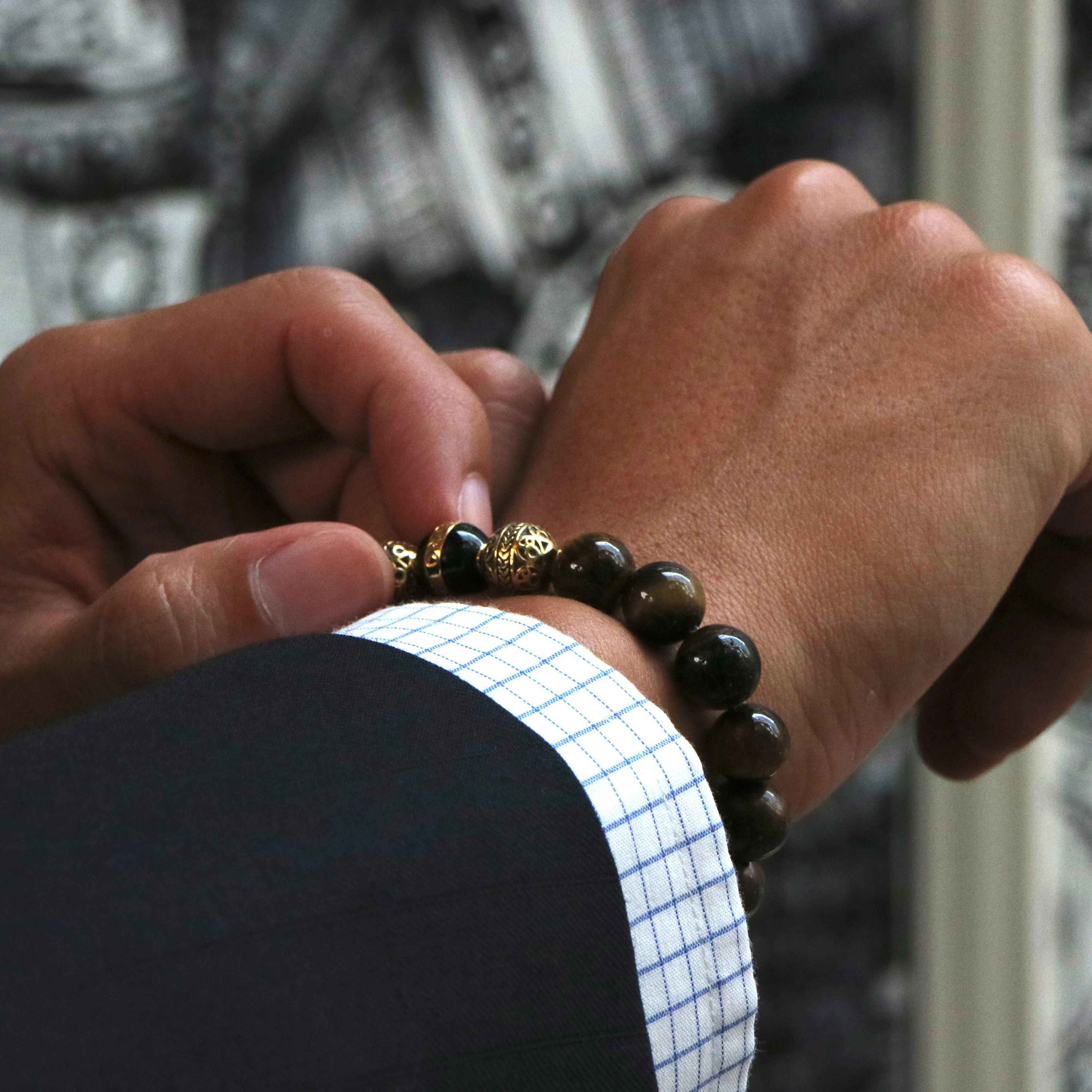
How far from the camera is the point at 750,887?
0.50 meters

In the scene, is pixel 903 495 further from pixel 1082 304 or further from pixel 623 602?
pixel 1082 304

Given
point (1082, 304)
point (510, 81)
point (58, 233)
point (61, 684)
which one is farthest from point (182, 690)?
point (1082, 304)

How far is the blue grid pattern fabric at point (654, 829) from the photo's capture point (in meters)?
0.37

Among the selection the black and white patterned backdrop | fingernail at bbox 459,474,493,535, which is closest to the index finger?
fingernail at bbox 459,474,493,535

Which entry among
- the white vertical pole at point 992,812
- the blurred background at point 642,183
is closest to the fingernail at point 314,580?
the blurred background at point 642,183

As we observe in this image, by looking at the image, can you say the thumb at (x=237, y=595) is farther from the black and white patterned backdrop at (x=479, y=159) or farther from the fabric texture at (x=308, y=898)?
the black and white patterned backdrop at (x=479, y=159)

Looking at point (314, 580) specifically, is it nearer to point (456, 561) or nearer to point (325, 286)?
point (456, 561)

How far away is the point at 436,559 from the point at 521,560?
0.16 ft

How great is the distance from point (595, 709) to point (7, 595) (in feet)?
1.41

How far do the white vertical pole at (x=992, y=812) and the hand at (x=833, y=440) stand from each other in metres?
0.70

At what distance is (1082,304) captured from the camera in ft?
3.95

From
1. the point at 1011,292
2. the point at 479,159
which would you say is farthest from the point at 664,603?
the point at 479,159

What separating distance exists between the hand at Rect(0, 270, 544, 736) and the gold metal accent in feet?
0.10

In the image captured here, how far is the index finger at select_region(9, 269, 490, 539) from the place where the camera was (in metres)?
0.59
